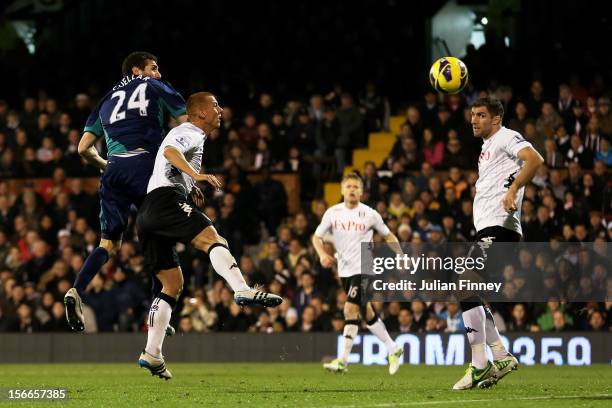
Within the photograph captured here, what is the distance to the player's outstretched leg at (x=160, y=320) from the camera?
34.5ft

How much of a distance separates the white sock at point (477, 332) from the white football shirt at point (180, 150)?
2.56 meters

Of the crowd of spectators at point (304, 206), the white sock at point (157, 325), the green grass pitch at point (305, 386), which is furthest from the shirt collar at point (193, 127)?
the crowd of spectators at point (304, 206)

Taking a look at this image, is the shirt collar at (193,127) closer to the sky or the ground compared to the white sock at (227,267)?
closer to the sky

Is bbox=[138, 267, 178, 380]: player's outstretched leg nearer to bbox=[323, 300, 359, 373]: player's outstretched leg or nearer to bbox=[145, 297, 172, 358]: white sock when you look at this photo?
bbox=[145, 297, 172, 358]: white sock

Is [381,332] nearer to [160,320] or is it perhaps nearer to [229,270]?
[160,320]

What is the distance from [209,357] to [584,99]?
25.1ft

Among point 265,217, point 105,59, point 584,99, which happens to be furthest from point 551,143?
point 105,59

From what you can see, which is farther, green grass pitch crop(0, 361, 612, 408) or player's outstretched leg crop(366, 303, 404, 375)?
player's outstretched leg crop(366, 303, 404, 375)

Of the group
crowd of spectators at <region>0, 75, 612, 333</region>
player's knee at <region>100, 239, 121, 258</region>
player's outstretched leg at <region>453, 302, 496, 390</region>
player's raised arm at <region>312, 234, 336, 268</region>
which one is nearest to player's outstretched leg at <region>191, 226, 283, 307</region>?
player's knee at <region>100, 239, 121, 258</region>

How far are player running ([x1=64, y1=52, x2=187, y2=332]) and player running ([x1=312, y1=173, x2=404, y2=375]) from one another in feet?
11.5

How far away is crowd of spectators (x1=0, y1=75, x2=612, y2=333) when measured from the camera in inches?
711

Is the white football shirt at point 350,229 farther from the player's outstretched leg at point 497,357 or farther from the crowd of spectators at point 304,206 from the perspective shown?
the player's outstretched leg at point 497,357

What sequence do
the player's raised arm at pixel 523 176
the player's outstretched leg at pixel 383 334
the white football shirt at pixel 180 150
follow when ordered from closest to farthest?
the player's raised arm at pixel 523 176 < the white football shirt at pixel 180 150 < the player's outstretched leg at pixel 383 334

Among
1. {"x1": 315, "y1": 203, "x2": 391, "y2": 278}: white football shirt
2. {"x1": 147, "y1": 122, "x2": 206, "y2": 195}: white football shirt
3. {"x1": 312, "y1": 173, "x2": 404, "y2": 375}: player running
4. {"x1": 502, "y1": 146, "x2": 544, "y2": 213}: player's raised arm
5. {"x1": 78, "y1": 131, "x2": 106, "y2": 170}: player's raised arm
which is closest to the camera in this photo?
{"x1": 502, "y1": 146, "x2": 544, "y2": 213}: player's raised arm
